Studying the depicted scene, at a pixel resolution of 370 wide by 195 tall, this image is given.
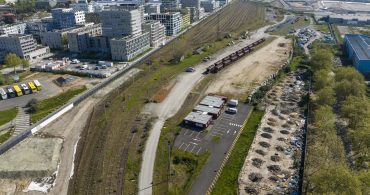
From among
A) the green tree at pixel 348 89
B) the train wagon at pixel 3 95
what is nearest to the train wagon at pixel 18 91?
the train wagon at pixel 3 95

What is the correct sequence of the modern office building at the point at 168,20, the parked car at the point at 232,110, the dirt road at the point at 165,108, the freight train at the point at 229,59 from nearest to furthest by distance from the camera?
the dirt road at the point at 165,108, the parked car at the point at 232,110, the freight train at the point at 229,59, the modern office building at the point at 168,20

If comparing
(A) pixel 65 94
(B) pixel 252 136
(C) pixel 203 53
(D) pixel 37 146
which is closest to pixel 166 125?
(B) pixel 252 136

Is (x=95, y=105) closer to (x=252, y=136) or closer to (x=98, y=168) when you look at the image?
(x=98, y=168)

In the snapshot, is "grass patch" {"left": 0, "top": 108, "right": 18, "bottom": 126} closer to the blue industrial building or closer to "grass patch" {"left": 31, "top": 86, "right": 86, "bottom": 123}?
"grass patch" {"left": 31, "top": 86, "right": 86, "bottom": 123}

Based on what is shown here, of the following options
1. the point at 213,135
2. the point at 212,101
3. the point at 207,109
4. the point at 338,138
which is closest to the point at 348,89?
the point at 338,138

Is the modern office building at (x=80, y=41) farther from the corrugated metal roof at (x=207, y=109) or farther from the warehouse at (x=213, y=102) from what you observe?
the corrugated metal roof at (x=207, y=109)
